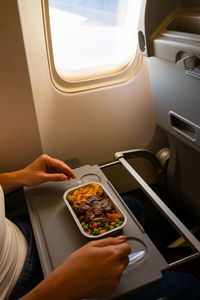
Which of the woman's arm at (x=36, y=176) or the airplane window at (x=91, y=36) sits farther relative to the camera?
the airplane window at (x=91, y=36)

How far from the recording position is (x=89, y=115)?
1705mm

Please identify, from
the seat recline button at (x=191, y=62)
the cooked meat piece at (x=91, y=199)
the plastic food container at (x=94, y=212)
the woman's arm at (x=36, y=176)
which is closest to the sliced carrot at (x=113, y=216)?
the plastic food container at (x=94, y=212)

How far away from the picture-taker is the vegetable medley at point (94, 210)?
3.26ft

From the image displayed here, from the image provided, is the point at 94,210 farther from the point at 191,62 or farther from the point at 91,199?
the point at 191,62

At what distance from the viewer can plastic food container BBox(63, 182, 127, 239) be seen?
0.97m

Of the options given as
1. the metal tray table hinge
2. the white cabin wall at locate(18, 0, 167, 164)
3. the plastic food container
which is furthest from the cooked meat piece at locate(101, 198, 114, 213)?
the white cabin wall at locate(18, 0, 167, 164)

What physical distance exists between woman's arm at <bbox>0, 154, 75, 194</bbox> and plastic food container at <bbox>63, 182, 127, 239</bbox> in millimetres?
122

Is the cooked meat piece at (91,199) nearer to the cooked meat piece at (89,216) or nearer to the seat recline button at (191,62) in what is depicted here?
the cooked meat piece at (89,216)

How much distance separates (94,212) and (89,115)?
2.62 feet

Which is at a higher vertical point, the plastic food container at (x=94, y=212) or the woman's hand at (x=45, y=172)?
the woman's hand at (x=45, y=172)

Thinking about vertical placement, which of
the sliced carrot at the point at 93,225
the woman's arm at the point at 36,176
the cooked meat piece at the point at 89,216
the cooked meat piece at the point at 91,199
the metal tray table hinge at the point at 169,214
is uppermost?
the woman's arm at the point at 36,176

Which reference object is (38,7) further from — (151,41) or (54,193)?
(54,193)

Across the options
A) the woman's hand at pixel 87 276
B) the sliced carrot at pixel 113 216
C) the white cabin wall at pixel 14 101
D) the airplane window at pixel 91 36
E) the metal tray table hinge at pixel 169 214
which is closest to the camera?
the woman's hand at pixel 87 276

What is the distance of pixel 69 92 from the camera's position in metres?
1.58
